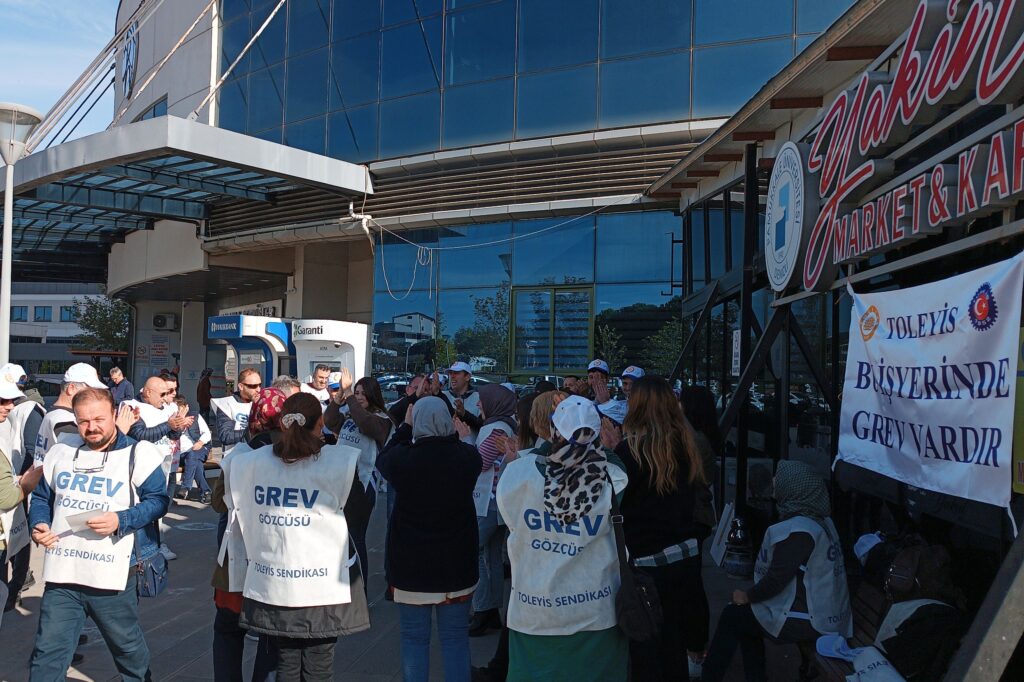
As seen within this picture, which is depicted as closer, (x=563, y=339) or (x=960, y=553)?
(x=960, y=553)

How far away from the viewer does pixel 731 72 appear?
40.1 ft

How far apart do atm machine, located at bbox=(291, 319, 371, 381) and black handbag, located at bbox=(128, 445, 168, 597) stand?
10.5 m

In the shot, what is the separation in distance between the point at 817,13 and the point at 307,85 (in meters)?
10.7

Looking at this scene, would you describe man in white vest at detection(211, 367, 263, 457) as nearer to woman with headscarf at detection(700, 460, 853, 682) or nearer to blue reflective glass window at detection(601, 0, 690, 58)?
woman with headscarf at detection(700, 460, 853, 682)

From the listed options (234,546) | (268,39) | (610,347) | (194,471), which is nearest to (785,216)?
(234,546)

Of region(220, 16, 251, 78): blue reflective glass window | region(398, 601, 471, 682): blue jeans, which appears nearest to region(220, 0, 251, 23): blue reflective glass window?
region(220, 16, 251, 78): blue reflective glass window

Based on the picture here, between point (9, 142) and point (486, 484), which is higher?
point (9, 142)

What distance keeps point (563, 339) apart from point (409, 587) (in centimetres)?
1062

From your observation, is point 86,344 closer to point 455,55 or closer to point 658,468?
point 455,55

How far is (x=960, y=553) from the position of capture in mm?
4414

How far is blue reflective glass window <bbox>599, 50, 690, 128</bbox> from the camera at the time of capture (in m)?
12.6

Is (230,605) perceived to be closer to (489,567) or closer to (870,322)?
(489,567)

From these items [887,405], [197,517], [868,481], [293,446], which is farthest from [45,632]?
[197,517]

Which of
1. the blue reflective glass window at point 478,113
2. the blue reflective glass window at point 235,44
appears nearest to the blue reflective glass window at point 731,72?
the blue reflective glass window at point 478,113
